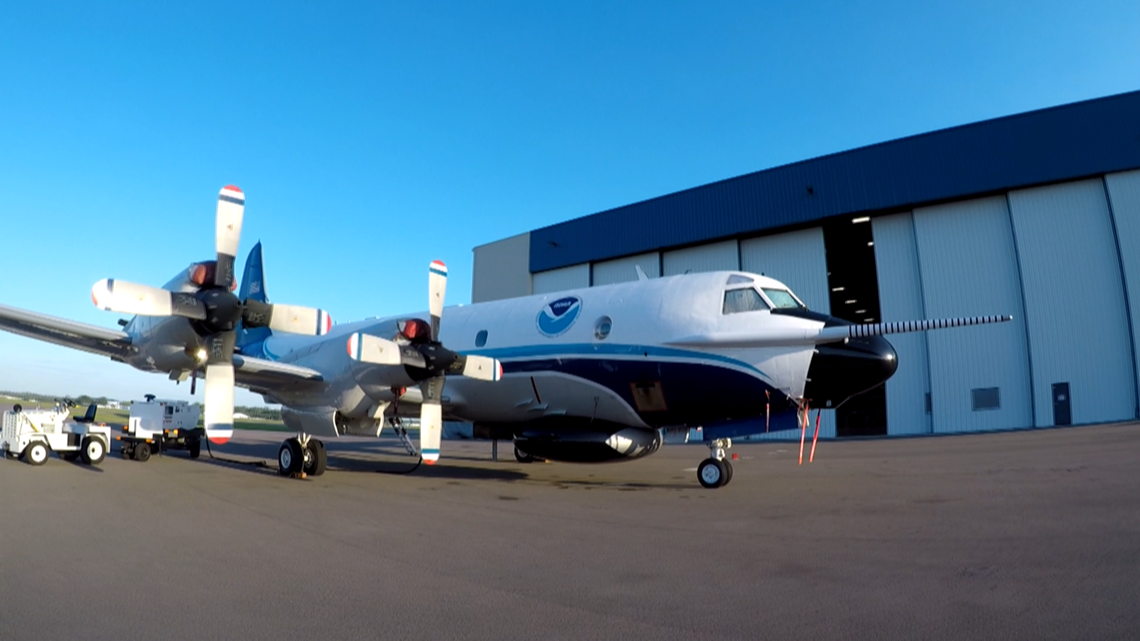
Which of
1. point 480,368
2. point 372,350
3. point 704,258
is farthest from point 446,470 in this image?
point 704,258

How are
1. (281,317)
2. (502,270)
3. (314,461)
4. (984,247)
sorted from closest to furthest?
1. (281,317)
2. (314,461)
3. (984,247)
4. (502,270)

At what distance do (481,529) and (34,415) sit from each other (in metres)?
14.7

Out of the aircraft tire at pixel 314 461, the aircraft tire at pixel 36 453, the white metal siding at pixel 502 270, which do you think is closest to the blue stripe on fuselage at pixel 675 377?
the aircraft tire at pixel 314 461

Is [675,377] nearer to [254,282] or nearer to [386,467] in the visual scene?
[386,467]

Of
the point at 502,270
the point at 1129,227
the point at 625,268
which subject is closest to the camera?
the point at 1129,227

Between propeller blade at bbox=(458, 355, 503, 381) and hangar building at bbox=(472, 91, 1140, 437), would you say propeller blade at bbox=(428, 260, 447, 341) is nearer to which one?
propeller blade at bbox=(458, 355, 503, 381)

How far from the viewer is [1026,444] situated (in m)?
17.7

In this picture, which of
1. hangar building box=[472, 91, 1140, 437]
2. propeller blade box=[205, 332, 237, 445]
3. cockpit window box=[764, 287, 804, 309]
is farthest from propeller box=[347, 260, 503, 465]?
hangar building box=[472, 91, 1140, 437]

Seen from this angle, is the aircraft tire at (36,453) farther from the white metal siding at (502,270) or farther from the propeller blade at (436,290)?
the white metal siding at (502,270)

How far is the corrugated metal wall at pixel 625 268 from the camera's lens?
1310 inches

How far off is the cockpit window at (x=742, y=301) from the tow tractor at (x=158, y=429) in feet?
50.7

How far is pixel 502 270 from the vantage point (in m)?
39.0

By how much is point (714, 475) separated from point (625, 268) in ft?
77.6

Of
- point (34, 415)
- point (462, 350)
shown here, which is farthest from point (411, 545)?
point (34, 415)
